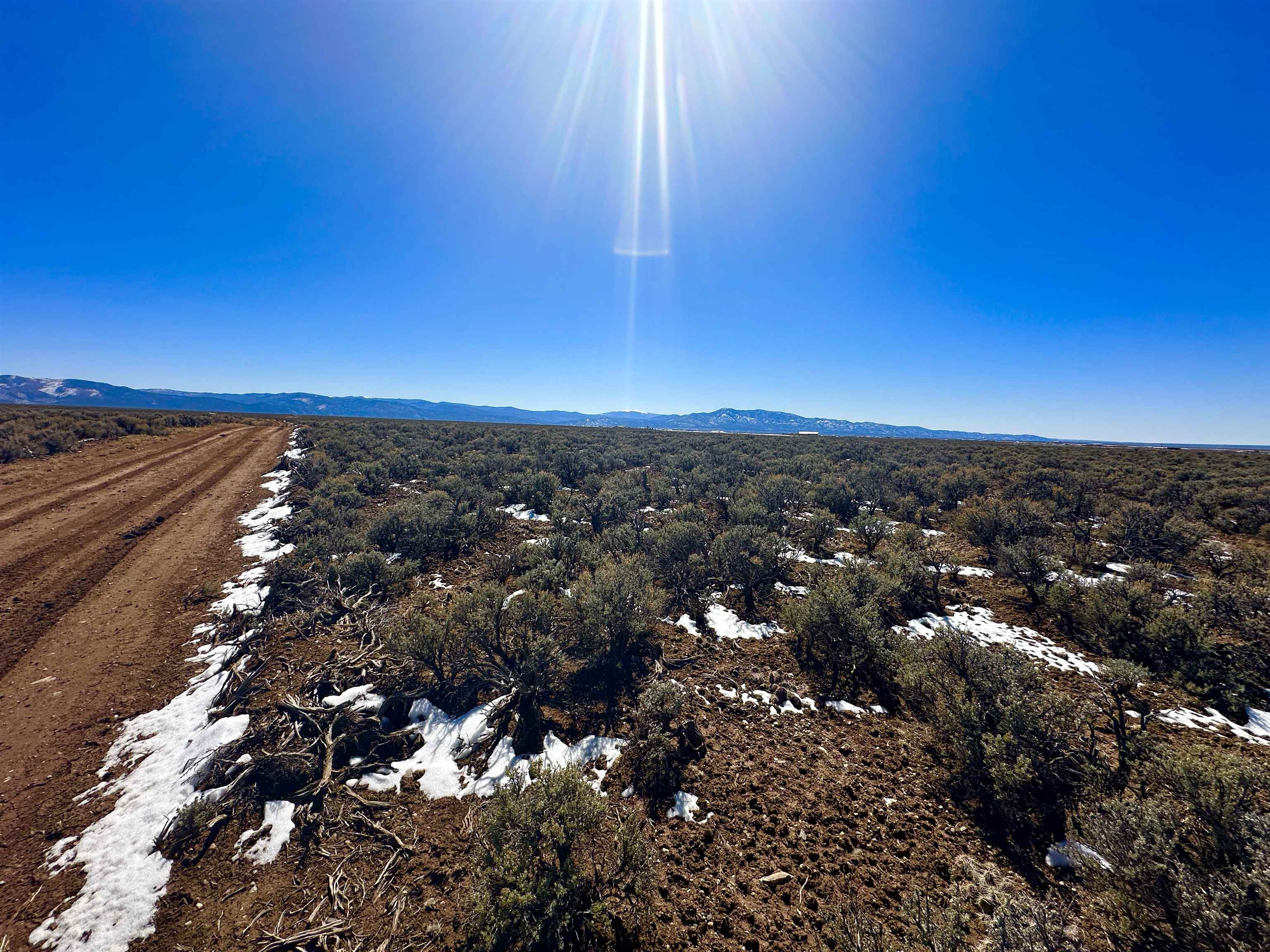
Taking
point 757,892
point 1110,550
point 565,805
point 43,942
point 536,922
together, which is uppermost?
Answer: point 1110,550

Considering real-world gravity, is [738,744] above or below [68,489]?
below

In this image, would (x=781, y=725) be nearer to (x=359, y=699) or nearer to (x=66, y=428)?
(x=359, y=699)

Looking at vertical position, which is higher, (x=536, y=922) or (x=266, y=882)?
A: (x=536, y=922)

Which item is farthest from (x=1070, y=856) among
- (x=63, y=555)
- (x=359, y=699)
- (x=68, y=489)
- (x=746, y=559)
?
(x=68, y=489)

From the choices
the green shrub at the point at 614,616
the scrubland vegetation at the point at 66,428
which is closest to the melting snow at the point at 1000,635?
the green shrub at the point at 614,616

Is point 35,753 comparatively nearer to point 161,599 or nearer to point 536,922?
point 161,599

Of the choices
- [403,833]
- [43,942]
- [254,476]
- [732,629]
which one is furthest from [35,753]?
[254,476]
